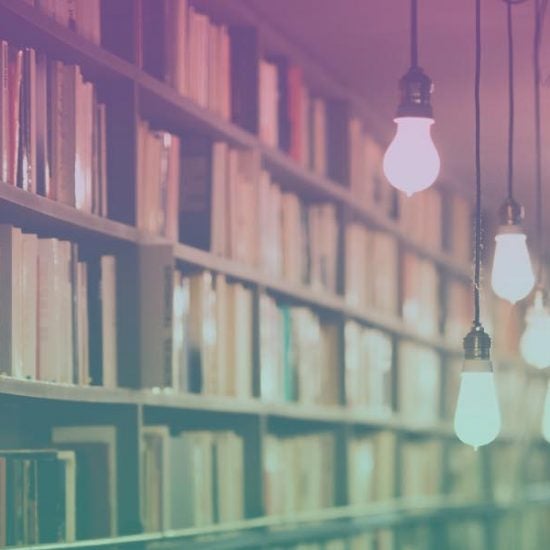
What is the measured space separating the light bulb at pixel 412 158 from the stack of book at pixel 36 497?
35.2 inches

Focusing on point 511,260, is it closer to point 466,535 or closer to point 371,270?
point 371,270

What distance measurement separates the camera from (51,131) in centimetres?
299

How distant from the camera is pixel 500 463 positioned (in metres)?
7.89

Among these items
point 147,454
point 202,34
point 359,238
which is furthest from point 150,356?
point 359,238

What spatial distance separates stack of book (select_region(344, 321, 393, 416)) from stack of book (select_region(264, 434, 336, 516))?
244 millimetres

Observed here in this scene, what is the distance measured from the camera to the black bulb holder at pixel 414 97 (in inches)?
109

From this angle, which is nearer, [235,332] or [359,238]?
[235,332]

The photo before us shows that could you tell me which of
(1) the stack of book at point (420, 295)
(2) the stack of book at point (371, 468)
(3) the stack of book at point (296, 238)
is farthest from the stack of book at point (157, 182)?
(1) the stack of book at point (420, 295)

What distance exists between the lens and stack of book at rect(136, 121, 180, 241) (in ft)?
11.2

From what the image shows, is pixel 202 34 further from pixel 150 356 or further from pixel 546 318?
pixel 546 318

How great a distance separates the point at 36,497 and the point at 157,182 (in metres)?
0.90

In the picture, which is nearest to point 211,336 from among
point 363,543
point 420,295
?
point 363,543

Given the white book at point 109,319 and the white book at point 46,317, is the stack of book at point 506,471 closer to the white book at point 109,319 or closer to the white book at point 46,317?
the white book at point 109,319

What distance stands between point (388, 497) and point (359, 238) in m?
1.08
